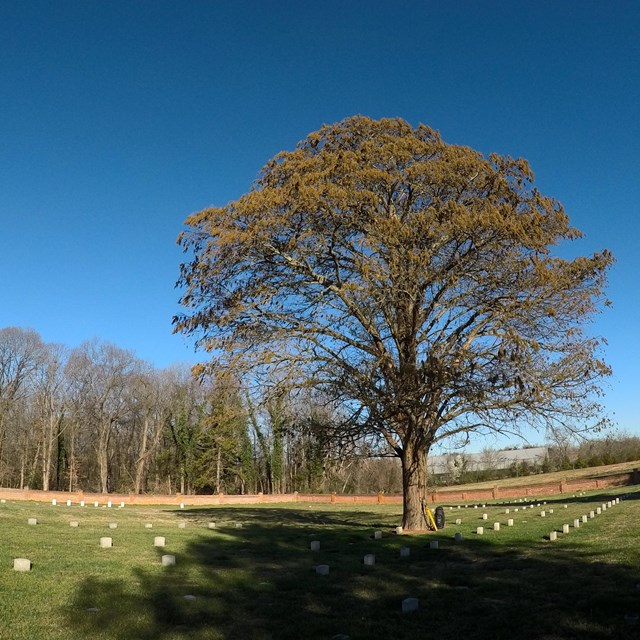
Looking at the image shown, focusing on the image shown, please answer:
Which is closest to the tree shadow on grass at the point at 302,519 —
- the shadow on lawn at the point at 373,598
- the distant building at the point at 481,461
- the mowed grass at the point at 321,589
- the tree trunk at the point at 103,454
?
the mowed grass at the point at 321,589

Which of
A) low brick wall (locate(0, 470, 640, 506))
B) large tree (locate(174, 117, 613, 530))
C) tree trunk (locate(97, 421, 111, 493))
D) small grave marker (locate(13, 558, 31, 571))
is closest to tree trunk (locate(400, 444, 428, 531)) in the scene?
large tree (locate(174, 117, 613, 530))

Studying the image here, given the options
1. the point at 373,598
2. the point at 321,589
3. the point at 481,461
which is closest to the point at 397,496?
the point at 481,461

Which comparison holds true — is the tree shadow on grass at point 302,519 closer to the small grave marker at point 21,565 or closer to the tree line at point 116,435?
the small grave marker at point 21,565

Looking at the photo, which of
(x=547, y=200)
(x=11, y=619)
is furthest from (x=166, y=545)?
(x=547, y=200)

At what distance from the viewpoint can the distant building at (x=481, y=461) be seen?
6589cm

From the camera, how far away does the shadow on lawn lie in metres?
6.72

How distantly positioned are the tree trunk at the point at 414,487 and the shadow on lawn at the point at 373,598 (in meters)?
5.27

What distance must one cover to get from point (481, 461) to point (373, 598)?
261 feet

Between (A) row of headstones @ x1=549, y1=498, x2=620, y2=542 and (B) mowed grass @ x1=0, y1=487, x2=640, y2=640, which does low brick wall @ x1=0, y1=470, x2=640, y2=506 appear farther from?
(B) mowed grass @ x1=0, y1=487, x2=640, y2=640

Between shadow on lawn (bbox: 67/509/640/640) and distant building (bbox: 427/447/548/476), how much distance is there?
39881mm

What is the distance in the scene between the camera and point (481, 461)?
83.8m

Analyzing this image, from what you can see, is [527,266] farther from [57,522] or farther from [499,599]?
[57,522]

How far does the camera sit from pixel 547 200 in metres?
18.0

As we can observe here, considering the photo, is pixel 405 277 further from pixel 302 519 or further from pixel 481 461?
pixel 481 461
